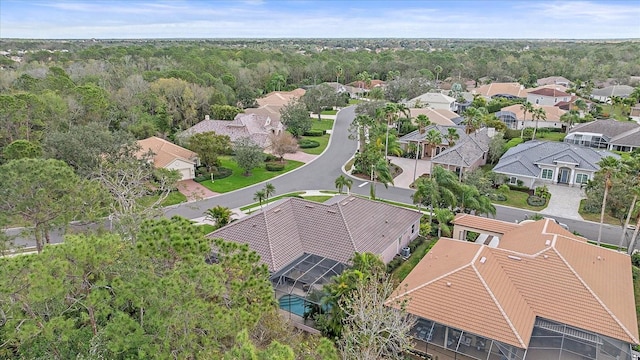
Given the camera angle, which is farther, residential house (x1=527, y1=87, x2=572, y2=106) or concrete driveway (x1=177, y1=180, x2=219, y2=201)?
residential house (x1=527, y1=87, x2=572, y2=106)

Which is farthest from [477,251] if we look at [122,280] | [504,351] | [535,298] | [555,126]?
[555,126]

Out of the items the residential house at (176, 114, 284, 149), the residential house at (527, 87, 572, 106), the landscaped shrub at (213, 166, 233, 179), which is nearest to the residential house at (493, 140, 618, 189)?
the landscaped shrub at (213, 166, 233, 179)

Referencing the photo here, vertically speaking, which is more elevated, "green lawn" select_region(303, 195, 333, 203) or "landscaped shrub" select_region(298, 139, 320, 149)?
"landscaped shrub" select_region(298, 139, 320, 149)

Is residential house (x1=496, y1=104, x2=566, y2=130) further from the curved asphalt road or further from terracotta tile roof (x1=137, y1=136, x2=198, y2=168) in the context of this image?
terracotta tile roof (x1=137, y1=136, x2=198, y2=168)

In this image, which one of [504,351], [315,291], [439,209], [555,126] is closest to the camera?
[504,351]

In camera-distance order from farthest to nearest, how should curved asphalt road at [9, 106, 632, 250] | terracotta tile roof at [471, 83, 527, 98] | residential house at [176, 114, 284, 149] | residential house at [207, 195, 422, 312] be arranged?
terracotta tile roof at [471, 83, 527, 98]
residential house at [176, 114, 284, 149]
curved asphalt road at [9, 106, 632, 250]
residential house at [207, 195, 422, 312]

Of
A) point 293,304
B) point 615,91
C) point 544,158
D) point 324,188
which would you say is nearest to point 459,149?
point 544,158

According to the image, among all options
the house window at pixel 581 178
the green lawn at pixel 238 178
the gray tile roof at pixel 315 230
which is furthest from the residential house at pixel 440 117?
the gray tile roof at pixel 315 230

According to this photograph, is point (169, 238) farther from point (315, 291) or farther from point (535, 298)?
point (535, 298)
